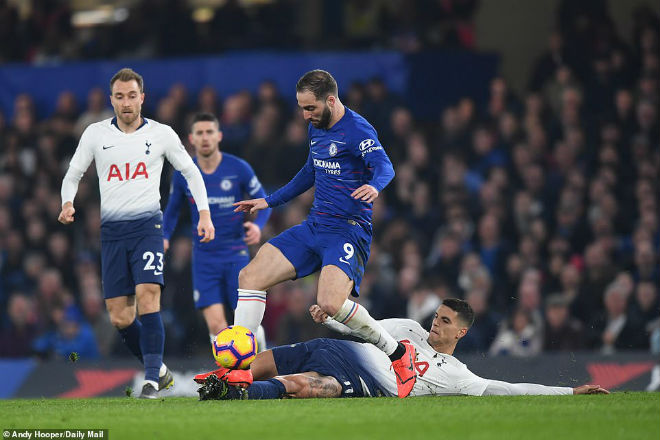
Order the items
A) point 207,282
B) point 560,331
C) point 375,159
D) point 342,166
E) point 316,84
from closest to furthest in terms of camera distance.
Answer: point 375,159 < point 316,84 < point 342,166 < point 207,282 < point 560,331

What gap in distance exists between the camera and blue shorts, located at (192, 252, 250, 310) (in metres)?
10.7

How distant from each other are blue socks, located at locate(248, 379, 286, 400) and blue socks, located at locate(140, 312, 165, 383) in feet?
3.71

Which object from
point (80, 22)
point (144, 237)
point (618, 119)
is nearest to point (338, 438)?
point (144, 237)

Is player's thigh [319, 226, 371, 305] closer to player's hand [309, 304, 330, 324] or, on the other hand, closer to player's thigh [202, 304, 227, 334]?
player's hand [309, 304, 330, 324]

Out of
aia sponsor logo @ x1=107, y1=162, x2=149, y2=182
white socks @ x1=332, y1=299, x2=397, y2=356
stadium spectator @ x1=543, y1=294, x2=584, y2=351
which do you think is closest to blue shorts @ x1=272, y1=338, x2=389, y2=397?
white socks @ x1=332, y1=299, x2=397, y2=356

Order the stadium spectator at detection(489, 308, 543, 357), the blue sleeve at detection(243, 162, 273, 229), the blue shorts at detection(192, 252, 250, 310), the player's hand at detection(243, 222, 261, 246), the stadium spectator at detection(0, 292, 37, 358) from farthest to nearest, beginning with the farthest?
the stadium spectator at detection(0, 292, 37, 358)
the stadium spectator at detection(489, 308, 543, 357)
the blue shorts at detection(192, 252, 250, 310)
the blue sleeve at detection(243, 162, 273, 229)
the player's hand at detection(243, 222, 261, 246)

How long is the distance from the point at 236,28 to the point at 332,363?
31.5 ft

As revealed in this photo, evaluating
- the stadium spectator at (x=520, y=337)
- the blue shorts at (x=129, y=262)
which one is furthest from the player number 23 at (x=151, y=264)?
the stadium spectator at (x=520, y=337)

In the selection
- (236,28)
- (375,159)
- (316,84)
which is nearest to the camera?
(375,159)

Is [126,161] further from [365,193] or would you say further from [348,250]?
[365,193]

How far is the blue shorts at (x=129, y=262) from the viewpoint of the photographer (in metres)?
8.95

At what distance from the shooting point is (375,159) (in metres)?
8.26

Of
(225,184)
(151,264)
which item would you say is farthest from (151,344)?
(225,184)

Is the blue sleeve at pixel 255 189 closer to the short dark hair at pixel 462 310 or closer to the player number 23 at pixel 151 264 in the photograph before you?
the player number 23 at pixel 151 264
